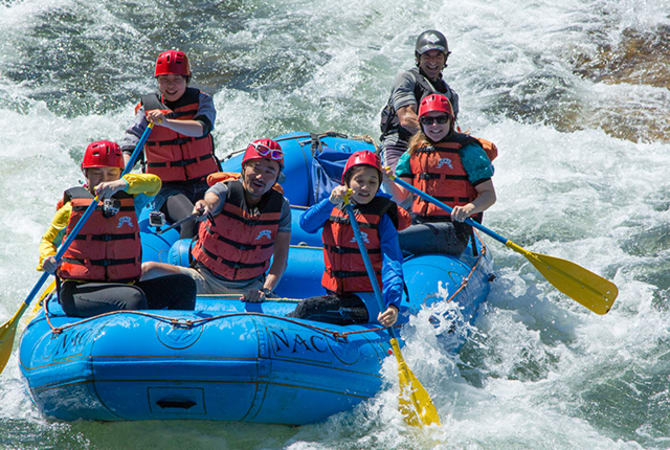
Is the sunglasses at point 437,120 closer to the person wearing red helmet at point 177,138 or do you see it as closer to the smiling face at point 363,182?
the smiling face at point 363,182

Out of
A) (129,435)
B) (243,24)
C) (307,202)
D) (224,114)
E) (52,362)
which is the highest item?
(243,24)

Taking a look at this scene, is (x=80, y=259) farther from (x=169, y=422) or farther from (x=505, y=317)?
(x=505, y=317)

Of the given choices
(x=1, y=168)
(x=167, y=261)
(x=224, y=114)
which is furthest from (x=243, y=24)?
(x=167, y=261)

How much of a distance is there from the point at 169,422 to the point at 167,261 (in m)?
1.14

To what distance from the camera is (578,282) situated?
546 cm

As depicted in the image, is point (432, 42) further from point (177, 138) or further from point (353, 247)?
point (353, 247)

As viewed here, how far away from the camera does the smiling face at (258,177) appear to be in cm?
461

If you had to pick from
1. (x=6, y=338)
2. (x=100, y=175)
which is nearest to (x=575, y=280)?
(x=100, y=175)

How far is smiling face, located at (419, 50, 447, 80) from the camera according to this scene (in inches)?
246

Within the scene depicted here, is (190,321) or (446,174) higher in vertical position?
(446,174)

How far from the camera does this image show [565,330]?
586 centimetres

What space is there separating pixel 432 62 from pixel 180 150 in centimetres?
212

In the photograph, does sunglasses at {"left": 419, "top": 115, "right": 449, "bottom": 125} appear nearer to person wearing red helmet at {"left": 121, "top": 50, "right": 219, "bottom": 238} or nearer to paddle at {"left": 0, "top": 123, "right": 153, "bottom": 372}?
person wearing red helmet at {"left": 121, "top": 50, "right": 219, "bottom": 238}

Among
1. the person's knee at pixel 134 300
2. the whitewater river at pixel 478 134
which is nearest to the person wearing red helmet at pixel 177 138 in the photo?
the person's knee at pixel 134 300
